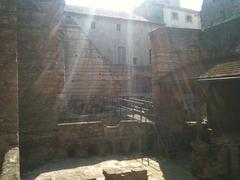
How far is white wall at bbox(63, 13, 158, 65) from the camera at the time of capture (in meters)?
27.7

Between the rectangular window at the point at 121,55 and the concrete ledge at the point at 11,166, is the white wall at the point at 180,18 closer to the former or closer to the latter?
the rectangular window at the point at 121,55

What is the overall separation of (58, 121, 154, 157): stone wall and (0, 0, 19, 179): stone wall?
309 cm

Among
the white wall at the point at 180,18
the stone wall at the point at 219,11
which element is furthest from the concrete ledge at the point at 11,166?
the white wall at the point at 180,18

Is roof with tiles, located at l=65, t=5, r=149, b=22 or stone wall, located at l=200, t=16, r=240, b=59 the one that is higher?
roof with tiles, located at l=65, t=5, r=149, b=22

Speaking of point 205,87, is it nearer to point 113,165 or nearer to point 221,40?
point 221,40

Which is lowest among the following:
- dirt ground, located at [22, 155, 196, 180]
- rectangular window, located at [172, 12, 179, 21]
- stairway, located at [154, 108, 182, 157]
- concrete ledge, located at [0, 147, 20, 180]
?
dirt ground, located at [22, 155, 196, 180]

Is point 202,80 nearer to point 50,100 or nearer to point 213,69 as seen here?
point 213,69

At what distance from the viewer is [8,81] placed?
25.7 feet

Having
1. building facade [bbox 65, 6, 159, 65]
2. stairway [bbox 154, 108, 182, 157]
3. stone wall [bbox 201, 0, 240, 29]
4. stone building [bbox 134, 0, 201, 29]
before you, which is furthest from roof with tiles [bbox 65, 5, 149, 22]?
stairway [bbox 154, 108, 182, 157]

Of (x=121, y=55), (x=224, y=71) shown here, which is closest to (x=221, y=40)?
(x=224, y=71)

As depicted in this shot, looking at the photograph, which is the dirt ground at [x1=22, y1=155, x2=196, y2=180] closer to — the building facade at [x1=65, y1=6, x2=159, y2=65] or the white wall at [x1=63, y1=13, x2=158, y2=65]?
the building facade at [x1=65, y1=6, x2=159, y2=65]

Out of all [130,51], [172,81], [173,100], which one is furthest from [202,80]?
[130,51]

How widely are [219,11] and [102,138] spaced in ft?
54.3

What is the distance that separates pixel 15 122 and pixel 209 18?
20050mm
